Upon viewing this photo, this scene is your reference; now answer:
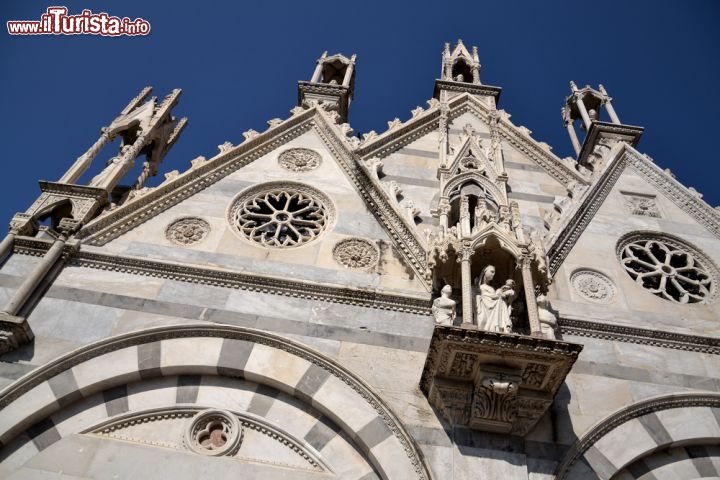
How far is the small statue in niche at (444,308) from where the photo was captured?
21.8 ft

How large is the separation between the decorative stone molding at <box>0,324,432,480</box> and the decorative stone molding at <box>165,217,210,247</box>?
1.91 meters

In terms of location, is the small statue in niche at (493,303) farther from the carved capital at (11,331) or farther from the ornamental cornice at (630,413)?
the carved capital at (11,331)

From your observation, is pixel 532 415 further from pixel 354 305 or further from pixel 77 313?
pixel 77 313

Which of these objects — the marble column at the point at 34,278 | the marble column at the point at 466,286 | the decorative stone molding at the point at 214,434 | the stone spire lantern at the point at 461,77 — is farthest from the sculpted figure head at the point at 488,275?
the stone spire lantern at the point at 461,77

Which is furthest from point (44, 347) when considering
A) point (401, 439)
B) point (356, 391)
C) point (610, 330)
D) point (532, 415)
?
point (610, 330)

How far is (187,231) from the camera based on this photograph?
334 inches

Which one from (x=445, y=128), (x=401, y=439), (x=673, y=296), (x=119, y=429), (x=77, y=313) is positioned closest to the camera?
(x=401, y=439)

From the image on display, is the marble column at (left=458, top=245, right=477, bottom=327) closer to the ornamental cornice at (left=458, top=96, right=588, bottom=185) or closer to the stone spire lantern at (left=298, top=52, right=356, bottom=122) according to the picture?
the ornamental cornice at (left=458, top=96, right=588, bottom=185)

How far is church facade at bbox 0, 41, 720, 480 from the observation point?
5.92 metres

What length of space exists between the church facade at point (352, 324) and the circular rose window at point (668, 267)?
4 centimetres

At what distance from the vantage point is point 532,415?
596 centimetres

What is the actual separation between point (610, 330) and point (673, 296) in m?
1.87

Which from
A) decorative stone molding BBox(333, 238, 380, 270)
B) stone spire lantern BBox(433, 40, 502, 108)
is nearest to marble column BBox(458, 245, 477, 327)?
decorative stone molding BBox(333, 238, 380, 270)

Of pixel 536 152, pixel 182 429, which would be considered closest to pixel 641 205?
pixel 536 152
